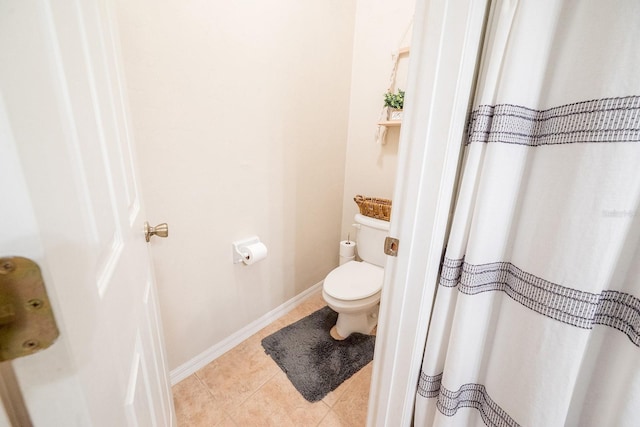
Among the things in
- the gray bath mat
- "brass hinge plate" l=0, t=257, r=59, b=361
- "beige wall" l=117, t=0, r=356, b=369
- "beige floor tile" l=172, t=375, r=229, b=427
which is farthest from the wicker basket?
"brass hinge plate" l=0, t=257, r=59, b=361

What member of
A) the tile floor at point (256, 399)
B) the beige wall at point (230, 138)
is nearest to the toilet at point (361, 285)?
the tile floor at point (256, 399)

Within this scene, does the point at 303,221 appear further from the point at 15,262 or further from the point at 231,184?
the point at 15,262

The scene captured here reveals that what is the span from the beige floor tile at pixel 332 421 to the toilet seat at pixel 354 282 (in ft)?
1.84

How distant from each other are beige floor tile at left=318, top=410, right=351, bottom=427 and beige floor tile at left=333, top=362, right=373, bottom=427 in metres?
0.02

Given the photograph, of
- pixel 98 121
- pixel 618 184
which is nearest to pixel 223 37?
pixel 98 121

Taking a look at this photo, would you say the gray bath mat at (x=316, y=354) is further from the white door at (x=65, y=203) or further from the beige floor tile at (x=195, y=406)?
the white door at (x=65, y=203)

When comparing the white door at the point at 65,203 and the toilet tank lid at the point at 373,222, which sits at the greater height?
the white door at the point at 65,203

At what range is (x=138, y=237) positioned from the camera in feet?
2.30

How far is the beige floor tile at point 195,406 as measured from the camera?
120 centimetres

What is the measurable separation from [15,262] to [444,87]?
0.80 metres

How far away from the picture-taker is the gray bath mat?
1396 millimetres

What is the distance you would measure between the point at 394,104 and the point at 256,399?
6.51ft

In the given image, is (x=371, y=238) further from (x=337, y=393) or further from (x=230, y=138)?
(x=230, y=138)

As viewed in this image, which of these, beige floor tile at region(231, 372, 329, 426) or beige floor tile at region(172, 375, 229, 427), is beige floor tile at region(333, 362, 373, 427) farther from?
beige floor tile at region(172, 375, 229, 427)
